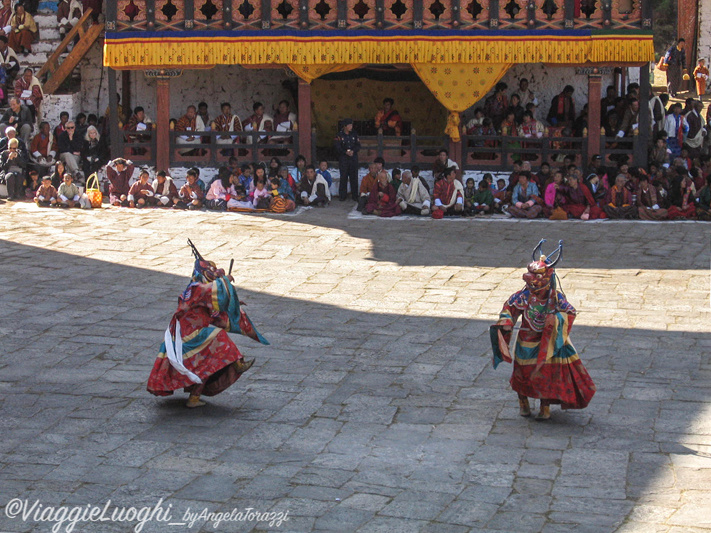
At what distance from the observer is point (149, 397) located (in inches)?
339

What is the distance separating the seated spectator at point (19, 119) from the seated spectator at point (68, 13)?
2.30m

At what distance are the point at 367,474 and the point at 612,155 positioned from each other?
1244 cm

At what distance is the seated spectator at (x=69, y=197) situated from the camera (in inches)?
675

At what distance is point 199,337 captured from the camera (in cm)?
814

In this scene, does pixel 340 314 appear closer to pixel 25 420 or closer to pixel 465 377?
pixel 465 377

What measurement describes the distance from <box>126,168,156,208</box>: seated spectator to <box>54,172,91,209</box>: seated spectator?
689 mm

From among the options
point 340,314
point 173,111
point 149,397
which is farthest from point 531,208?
point 149,397

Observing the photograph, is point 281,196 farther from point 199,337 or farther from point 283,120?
point 199,337

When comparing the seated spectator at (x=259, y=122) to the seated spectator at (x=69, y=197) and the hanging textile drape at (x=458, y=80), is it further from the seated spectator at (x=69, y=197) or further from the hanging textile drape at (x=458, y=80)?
the seated spectator at (x=69, y=197)

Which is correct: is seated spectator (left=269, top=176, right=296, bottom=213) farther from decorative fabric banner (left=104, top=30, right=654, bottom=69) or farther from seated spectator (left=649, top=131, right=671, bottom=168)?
seated spectator (left=649, top=131, right=671, bottom=168)

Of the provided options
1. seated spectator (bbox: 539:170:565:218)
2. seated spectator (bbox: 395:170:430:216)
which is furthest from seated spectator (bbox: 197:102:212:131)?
seated spectator (bbox: 539:170:565:218)

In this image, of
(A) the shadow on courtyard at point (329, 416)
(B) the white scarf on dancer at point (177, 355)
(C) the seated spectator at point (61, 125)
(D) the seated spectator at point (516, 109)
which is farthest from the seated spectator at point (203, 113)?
(B) the white scarf on dancer at point (177, 355)

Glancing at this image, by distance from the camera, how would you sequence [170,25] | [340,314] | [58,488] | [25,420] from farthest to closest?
1. [170,25]
2. [340,314]
3. [25,420]
4. [58,488]

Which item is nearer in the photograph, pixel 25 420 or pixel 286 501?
pixel 286 501
